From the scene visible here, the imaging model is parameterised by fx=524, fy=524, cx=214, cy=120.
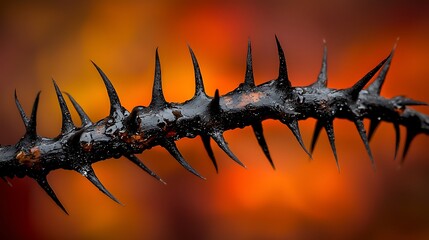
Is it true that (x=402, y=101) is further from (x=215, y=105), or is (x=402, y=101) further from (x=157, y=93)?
(x=157, y=93)

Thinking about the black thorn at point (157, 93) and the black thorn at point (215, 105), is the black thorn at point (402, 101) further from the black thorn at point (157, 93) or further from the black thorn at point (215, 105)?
the black thorn at point (157, 93)

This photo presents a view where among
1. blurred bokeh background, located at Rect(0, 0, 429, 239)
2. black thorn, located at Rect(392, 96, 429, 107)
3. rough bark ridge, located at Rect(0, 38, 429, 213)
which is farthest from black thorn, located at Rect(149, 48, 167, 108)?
blurred bokeh background, located at Rect(0, 0, 429, 239)

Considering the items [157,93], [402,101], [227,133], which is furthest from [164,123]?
[227,133]

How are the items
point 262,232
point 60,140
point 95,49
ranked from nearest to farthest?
point 60,140
point 262,232
point 95,49

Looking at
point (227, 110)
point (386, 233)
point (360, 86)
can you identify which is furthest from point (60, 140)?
point (386, 233)

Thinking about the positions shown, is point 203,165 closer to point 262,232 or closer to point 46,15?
point 262,232

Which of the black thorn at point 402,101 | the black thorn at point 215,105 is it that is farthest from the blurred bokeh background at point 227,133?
the black thorn at point 215,105
